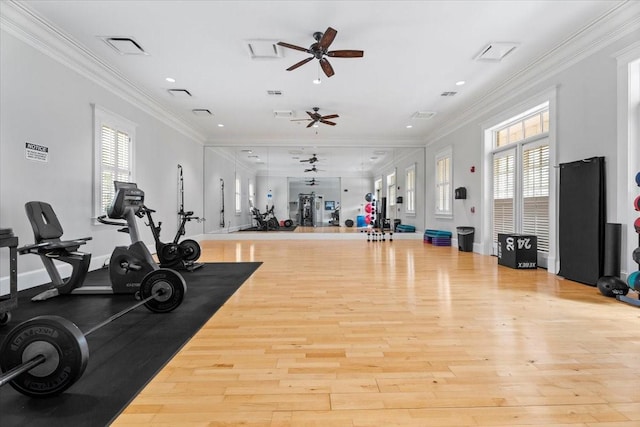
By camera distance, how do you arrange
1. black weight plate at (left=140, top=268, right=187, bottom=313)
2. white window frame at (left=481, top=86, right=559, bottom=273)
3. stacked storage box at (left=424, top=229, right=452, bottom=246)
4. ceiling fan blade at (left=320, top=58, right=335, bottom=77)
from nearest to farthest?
black weight plate at (left=140, top=268, right=187, bottom=313) < ceiling fan blade at (left=320, top=58, right=335, bottom=77) < white window frame at (left=481, top=86, right=559, bottom=273) < stacked storage box at (left=424, top=229, right=452, bottom=246)

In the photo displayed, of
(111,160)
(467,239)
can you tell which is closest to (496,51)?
(467,239)

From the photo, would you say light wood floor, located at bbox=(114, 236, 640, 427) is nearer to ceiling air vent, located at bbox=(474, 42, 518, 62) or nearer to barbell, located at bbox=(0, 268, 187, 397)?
barbell, located at bbox=(0, 268, 187, 397)

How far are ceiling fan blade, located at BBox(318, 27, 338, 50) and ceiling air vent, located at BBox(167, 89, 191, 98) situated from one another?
3.44 meters

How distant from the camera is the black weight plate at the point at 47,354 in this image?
1.56m

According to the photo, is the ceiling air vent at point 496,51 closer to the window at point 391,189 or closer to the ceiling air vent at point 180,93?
the ceiling air vent at point 180,93

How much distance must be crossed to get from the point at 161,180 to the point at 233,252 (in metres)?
2.29

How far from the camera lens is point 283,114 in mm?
7715

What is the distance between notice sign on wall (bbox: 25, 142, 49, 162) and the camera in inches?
153

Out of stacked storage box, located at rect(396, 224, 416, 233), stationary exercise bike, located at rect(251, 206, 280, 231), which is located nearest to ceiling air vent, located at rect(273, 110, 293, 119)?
stationary exercise bike, located at rect(251, 206, 280, 231)

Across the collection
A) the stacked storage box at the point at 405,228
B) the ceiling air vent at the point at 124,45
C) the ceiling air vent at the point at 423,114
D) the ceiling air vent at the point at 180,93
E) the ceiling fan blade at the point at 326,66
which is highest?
Result: the ceiling air vent at the point at 423,114

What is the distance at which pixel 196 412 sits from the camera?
150cm

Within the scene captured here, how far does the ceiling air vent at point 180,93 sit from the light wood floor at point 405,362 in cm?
456

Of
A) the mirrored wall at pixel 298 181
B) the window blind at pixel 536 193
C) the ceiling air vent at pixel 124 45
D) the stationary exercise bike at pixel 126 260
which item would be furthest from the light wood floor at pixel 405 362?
the mirrored wall at pixel 298 181

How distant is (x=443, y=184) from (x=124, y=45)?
7.83m
